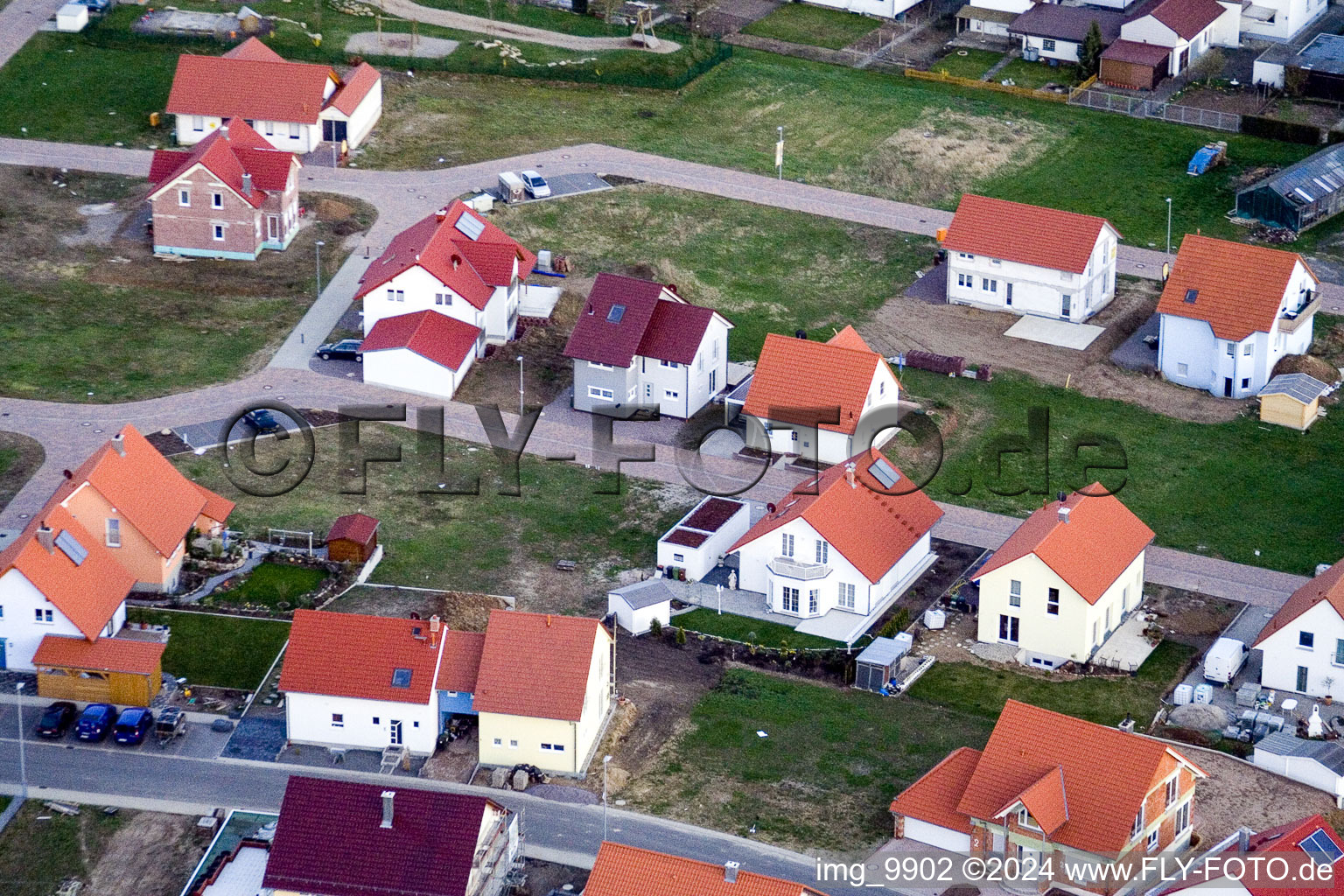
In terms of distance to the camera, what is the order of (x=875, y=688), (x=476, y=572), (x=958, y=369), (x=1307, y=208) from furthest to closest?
(x=1307, y=208) < (x=958, y=369) < (x=476, y=572) < (x=875, y=688)

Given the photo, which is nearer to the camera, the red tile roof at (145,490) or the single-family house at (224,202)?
the red tile roof at (145,490)

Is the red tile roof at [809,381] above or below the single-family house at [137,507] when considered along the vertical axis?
below

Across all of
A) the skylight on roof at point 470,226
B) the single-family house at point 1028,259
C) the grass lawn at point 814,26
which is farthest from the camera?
the grass lawn at point 814,26

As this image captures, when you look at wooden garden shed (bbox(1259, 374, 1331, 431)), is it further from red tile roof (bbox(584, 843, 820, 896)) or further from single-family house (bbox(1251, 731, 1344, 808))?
red tile roof (bbox(584, 843, 820, 896))

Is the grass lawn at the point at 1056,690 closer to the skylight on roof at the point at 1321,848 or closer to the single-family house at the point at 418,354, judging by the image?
the skylight on roof at the point at 1321,848

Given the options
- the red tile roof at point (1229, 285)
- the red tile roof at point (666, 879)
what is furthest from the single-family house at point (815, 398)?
the red tile roof at point (666, 879)

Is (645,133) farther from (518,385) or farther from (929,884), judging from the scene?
(929,884)

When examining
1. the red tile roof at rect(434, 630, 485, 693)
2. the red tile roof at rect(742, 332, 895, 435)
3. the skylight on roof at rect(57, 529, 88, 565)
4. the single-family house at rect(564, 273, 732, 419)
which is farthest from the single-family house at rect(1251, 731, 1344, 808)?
the skylight on roof at rect(57, 529, 88, 565)

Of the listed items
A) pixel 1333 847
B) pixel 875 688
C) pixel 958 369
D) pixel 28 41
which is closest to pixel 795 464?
pixel 958 369

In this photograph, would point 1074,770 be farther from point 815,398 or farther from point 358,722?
point 815,398
